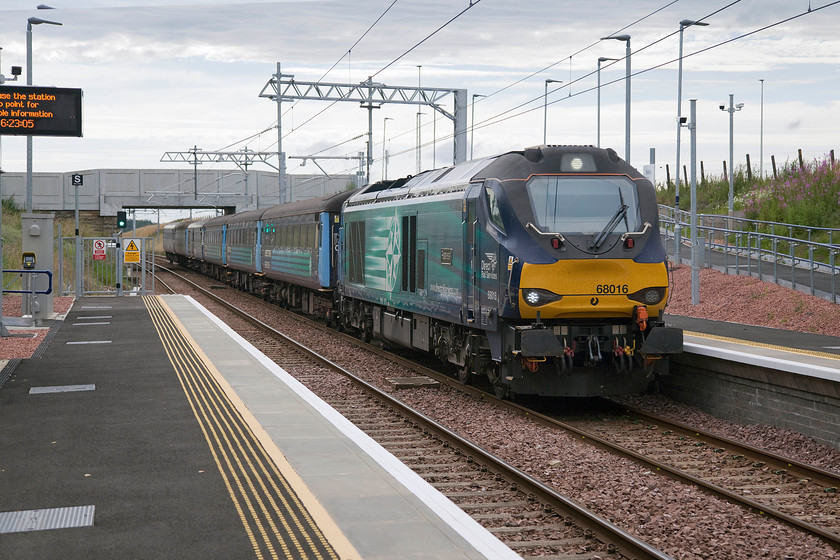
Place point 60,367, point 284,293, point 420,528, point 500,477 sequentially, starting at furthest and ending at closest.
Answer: point 284,293 < point 60,367 < point 500,477 < point 420,528

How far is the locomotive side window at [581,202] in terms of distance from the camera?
489 inches

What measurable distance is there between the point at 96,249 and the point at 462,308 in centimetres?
2261

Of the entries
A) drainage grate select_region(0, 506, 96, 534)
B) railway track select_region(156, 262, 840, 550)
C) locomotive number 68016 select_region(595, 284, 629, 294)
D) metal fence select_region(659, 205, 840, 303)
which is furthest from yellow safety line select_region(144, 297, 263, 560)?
metal fence select_region(659, 205, 840, 303)

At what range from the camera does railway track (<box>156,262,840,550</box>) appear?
8404mm

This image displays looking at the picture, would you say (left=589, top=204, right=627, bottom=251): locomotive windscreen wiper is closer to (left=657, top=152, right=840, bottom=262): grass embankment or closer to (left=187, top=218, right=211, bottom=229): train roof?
(left=657, top=152, right=840, bottom=262): grass embankment

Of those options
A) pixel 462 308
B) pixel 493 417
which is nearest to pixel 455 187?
pixel 462 308

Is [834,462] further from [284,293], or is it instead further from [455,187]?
[284,293]

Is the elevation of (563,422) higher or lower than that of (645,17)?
lower

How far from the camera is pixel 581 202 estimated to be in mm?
12609

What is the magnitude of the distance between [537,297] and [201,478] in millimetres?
5420

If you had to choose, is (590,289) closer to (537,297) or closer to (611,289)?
(611,289)

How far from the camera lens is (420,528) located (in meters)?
6.69

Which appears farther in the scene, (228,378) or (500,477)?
(228,378)

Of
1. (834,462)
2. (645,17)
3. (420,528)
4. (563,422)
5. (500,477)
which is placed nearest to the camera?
(420,528)
